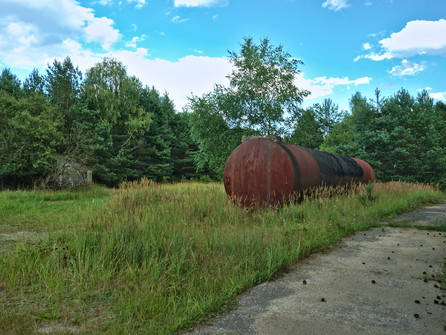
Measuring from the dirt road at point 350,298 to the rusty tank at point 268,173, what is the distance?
2.53 metres

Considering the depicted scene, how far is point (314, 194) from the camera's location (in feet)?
26.6

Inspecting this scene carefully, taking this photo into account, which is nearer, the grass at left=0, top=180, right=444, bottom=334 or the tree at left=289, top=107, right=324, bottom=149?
the grass at left=0, top=180, right=444, bottom=334

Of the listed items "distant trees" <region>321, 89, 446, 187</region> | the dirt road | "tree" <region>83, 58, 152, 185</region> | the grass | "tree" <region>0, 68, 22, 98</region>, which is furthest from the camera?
"tree" <region>0, 68, 22, 98</region>

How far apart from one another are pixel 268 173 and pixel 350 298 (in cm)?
446

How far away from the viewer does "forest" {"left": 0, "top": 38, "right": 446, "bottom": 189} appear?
20.9 metres

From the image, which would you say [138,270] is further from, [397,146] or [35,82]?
[35,82]

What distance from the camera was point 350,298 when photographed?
3186 mm

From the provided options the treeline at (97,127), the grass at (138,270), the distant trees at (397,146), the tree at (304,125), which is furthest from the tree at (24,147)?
the distant trees at (397,146)

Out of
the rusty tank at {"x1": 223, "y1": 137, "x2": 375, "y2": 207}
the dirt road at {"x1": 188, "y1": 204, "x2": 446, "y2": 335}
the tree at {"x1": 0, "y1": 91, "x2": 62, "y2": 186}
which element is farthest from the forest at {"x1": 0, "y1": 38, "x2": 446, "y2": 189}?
the dirt road at {"x1": 188, "y1": 204, "x2": 446, "y2": 335}

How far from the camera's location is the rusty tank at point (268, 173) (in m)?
7.34

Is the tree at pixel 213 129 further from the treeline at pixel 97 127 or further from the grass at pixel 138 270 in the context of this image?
the grass at pixel 138 270

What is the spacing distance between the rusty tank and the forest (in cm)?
1227

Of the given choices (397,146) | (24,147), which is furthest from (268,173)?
(397,146)

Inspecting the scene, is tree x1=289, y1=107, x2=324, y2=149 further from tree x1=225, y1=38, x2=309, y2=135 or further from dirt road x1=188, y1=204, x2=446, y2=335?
dirt road x1=188, y1=204, x2=446, y2=335
